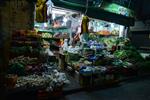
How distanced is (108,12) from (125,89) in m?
4.35

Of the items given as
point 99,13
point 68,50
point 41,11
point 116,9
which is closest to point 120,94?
point 68,50

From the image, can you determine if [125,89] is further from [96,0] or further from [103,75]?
[96,0]

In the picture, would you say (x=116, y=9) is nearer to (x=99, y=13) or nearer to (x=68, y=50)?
(x=99, y=13)

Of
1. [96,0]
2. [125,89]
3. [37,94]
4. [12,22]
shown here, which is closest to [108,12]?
[96,0]

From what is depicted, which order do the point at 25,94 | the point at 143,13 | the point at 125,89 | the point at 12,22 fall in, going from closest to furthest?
the point at 25,94
the point at 12,22
the point at 125,89
the point at 143,13

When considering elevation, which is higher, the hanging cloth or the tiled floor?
the hanging cloth

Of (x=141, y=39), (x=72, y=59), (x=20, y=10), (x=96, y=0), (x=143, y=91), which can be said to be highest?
(x=96, y=0)

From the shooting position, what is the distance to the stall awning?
858cm

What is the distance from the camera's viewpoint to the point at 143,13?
39.7 feet

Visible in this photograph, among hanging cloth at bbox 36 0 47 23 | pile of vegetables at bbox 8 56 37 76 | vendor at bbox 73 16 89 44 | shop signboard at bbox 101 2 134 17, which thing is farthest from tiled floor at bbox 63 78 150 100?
shop signboard at bbox 101 2 134 17

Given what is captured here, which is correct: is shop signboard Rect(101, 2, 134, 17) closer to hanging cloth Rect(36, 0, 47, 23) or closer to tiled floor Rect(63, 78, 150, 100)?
hanging cloth Rect(36, 0, 47, 23)

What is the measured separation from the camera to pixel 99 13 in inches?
390

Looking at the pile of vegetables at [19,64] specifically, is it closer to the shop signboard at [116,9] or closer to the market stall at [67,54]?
the market stall at [67,54]

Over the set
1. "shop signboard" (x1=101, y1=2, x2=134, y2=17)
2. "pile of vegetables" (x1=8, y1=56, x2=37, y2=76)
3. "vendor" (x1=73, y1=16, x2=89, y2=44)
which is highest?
"shop signboard" (x1=101, y1=2, x2=134, y2=17)
